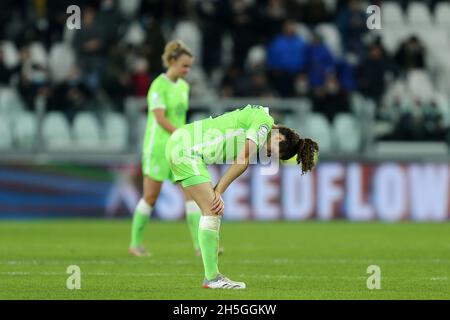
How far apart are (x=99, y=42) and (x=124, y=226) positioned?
4.56 meters

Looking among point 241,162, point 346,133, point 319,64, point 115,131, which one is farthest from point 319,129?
point 241,162

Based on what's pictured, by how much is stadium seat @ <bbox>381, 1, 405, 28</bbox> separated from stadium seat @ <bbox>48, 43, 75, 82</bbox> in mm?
6827

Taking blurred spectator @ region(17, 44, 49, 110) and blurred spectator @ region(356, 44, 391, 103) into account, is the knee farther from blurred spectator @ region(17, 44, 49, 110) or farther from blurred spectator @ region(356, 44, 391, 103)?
blurred spectator @ region(356, 44, 391, 103)

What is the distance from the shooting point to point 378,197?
2073 centimetres

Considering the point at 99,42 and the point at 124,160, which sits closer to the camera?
the point at 124,160

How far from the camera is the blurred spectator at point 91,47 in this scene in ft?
71.9

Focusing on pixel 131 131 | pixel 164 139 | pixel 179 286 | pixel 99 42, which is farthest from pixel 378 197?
pixel 179 286

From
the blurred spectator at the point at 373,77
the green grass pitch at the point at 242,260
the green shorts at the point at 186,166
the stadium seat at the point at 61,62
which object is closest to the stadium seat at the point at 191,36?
the stadium seat at the point at 61,62

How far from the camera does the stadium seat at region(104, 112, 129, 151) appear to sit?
2055 centimetres

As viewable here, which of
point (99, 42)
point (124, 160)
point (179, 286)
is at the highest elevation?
point (99, 42)

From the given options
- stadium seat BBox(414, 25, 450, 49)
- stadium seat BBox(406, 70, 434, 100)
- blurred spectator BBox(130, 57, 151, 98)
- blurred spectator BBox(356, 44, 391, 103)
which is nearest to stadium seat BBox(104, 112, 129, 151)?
blurred spectator BBox(130, 57, 151, 98)

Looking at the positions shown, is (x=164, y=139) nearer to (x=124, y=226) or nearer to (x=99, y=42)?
(x=124, y=226)

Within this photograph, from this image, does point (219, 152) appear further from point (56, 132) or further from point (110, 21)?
point (110, 21)

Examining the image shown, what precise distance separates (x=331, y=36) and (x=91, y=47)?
506cm
